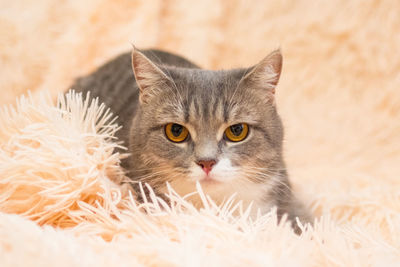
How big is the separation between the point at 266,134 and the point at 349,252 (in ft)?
1.55

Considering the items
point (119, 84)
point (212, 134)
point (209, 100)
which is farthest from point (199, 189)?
point (119, 84)

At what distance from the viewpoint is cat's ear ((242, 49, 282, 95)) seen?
136cm

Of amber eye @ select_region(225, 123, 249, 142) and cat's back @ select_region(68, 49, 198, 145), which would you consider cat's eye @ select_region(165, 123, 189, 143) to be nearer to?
amber eye @ select_region(225, 123, 249, 142)

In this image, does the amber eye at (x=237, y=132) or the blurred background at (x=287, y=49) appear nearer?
the amber eye at (x=237, y=132)

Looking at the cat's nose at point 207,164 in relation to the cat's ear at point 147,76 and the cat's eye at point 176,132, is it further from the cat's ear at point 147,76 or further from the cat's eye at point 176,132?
the cat's ear at point 147,76

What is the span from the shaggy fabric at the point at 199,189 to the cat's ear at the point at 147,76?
0.53ft

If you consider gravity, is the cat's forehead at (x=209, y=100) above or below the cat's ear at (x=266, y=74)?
below

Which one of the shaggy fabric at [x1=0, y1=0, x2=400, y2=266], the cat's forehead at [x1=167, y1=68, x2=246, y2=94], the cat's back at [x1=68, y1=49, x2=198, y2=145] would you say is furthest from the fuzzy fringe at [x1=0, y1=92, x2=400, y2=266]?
the cat's back at [x1=68, y1=49, x2=198, y2=145]

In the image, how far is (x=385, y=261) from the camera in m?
1.04

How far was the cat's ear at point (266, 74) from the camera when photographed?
136cm

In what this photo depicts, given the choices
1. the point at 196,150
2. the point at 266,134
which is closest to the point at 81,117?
the point at 196,150

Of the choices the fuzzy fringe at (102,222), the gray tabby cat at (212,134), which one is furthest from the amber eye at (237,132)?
the fuzzy fringe at (102,222)

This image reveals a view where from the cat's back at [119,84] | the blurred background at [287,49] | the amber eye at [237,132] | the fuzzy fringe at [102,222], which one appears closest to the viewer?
the fuzzy fringe at [102,222]

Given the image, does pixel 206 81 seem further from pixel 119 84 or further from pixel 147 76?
pixel 119 84
